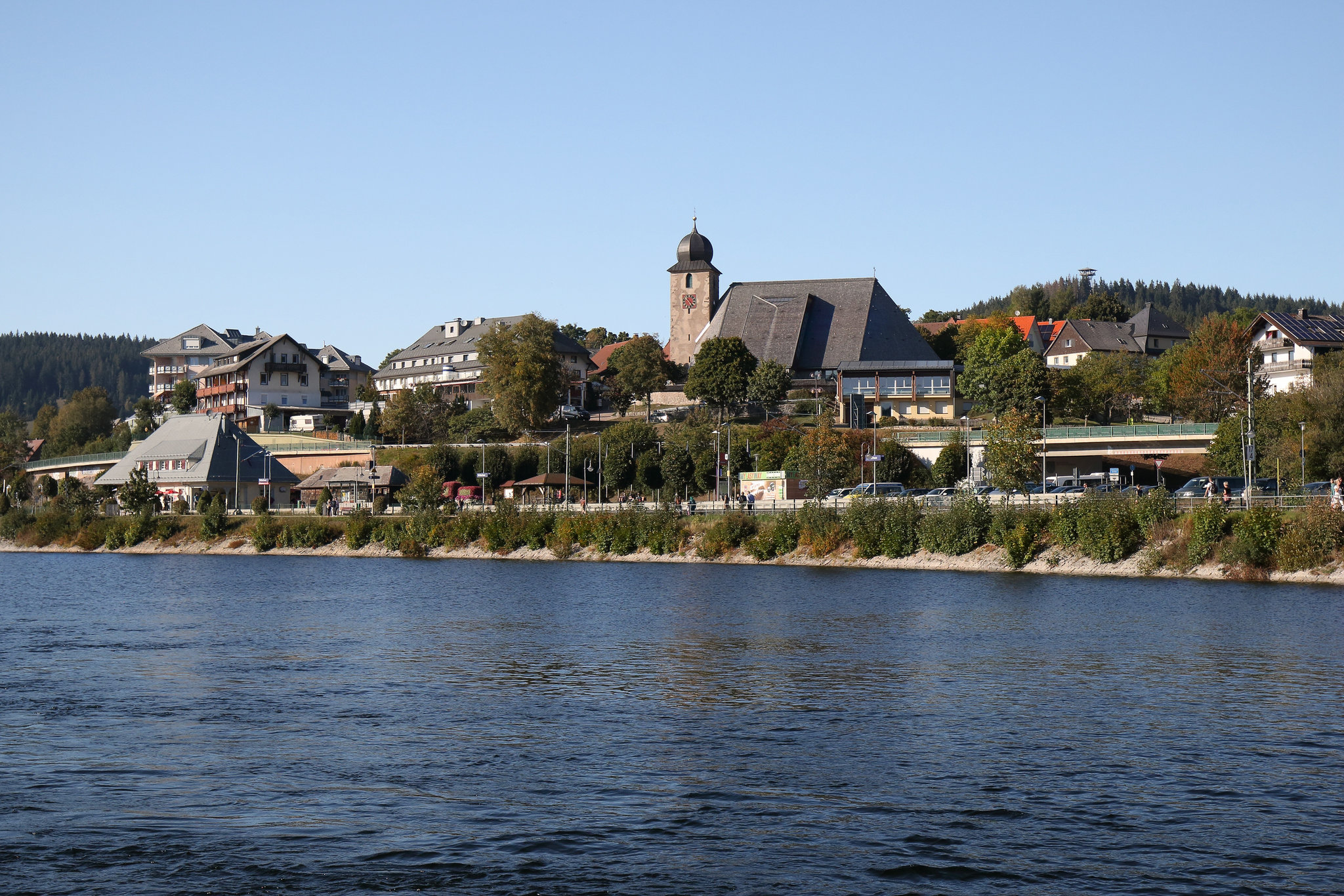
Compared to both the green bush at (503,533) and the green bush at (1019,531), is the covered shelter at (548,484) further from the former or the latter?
the green bush at (1019,531)

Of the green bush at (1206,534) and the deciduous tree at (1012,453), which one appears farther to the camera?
the deciduous tree at (1012,453)

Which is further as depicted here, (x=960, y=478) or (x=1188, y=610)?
(x=960, y=478)

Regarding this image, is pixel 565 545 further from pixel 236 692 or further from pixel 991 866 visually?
pixel 991 866

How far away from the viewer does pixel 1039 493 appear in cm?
7812

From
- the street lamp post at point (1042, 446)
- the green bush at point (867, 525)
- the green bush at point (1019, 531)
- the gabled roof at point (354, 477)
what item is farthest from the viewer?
the gabled roof at point (354, 477)

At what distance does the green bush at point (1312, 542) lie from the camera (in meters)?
49.8

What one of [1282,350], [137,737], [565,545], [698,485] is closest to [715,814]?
[137,737]

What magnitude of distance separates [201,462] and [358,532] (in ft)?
119

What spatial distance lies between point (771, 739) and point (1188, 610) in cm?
2423

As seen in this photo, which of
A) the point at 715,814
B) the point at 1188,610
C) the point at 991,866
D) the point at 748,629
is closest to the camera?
the point at 991,866

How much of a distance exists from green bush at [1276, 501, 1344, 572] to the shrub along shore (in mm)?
43

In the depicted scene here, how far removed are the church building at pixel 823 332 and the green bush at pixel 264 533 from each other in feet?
180

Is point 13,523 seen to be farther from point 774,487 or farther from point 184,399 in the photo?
point 184,399

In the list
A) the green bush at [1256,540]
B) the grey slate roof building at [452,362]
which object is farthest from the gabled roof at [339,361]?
the green bush at [1256,540]
